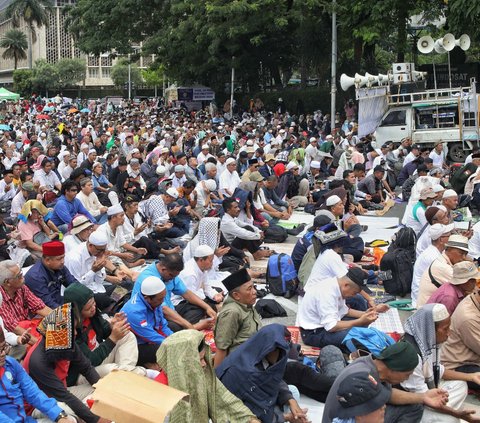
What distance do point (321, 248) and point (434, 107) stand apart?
47.6 ft

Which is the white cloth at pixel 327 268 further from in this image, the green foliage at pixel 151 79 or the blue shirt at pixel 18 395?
the green foliage at pixel 151 79

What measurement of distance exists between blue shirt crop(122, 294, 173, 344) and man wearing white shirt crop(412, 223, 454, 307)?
2.99 m

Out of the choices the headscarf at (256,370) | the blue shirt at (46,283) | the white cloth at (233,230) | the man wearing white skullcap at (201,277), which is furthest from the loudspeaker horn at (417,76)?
the headscarf at (256,370)

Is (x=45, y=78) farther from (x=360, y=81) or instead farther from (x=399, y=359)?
(x=399, y=359)

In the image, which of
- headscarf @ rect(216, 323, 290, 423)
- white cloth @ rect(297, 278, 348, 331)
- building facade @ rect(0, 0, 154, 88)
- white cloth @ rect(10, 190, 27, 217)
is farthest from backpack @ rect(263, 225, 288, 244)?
building facade @ rect(0, 0, 154, 88)

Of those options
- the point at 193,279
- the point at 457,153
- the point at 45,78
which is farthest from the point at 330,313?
the point at 45,78

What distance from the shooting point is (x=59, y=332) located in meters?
5.39

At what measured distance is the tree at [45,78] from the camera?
75.8 metres

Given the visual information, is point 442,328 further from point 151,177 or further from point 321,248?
point 151,177

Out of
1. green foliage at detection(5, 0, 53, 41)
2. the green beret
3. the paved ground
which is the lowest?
the paved ground

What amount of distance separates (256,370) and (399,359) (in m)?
0.94

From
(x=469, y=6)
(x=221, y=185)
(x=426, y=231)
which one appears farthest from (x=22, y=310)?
(x=469, y=6)

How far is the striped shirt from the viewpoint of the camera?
22.5 ft

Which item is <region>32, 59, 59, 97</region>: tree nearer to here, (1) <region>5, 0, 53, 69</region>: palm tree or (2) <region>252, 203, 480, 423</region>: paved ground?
(1) <region>5, 0, 53, 69</region>: palm tree
